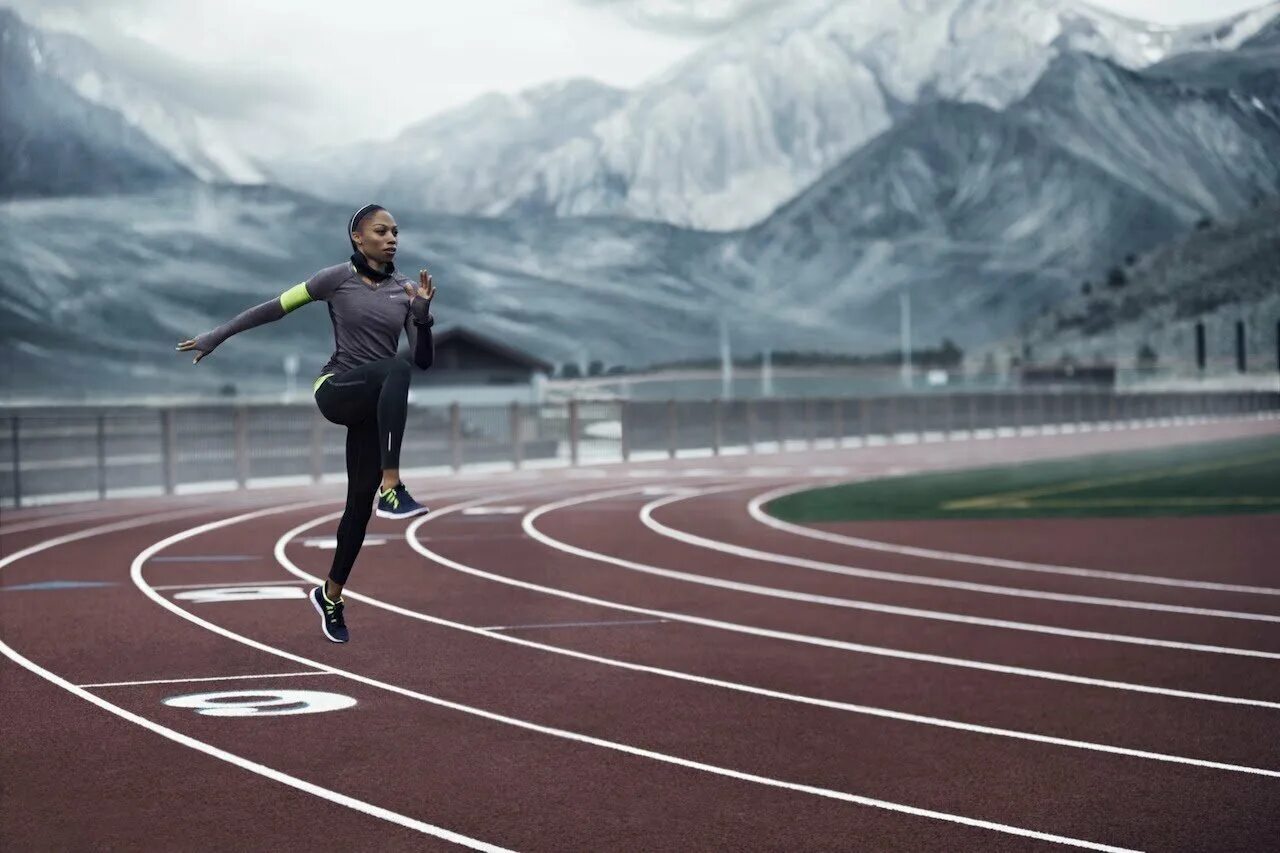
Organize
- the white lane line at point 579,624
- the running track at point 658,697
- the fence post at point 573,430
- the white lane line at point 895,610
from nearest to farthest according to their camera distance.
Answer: the running track at point 658,697
the white lane line at point 895,610
the white lane line at point 579,624
the fence post at point 573,430

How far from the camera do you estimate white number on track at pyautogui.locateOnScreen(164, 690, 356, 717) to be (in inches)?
315

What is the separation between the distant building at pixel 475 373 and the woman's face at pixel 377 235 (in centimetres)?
5263

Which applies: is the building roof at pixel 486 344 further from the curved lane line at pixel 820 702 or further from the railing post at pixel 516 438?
the curved lane line at pixel 820 702

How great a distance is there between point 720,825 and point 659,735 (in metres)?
1.58

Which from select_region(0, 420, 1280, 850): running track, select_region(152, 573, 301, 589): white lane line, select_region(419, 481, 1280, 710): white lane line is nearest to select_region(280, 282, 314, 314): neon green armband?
select_region(0, 420, 1280, 850): running track

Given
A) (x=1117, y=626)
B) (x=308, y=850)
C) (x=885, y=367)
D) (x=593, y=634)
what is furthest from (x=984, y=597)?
(x=885, y=367)

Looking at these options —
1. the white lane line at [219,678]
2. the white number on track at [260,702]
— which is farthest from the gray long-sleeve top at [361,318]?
the white lane line at [219,678]

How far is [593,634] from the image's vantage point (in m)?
10.7

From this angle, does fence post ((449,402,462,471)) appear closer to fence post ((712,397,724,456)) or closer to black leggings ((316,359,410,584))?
fence post ((712,397,724,456))

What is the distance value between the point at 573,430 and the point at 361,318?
3007 centimetres

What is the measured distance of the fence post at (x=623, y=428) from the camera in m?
39.3

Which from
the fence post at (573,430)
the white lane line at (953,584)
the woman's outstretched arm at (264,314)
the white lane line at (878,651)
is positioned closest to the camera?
the woman's outstretched arm at (264,314)

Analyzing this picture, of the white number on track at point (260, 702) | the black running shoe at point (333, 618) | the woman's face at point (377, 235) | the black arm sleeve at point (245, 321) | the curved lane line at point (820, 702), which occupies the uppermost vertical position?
the woman's face at point (377, 235)

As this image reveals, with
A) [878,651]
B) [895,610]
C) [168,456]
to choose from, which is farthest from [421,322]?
[168,456]
